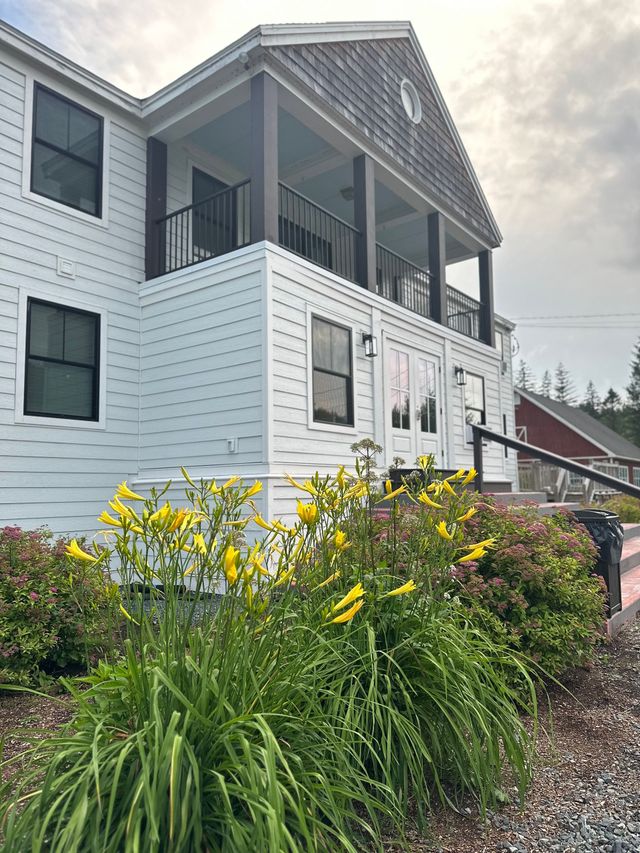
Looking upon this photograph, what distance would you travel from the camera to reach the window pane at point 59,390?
21.1ft

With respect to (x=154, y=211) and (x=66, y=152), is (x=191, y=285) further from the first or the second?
(x=66, y=152)

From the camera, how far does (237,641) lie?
1716 millimetres

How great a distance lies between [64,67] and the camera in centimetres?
670

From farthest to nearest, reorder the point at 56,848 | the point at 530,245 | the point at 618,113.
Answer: the point at 530,245 → the point at 618,113 → the point at 56,848

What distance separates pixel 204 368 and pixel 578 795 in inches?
219

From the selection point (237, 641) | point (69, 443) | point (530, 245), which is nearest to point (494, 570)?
point (237, 641)

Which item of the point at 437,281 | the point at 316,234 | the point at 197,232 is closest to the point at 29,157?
the point at 197,232

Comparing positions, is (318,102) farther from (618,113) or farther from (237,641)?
(618,113)

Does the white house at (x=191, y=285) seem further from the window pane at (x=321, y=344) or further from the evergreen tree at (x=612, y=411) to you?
the evergreen tree at (x=612, y=411)

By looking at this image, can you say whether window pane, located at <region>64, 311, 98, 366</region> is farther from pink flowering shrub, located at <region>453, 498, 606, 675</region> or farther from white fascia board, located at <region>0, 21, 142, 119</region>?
pink flowering shrub, located at <region>453, 498, 606, 675</region>

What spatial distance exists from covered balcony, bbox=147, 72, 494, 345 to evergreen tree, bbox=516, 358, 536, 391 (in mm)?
54117

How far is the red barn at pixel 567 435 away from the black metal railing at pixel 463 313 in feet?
46.5

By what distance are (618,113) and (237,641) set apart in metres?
14.7

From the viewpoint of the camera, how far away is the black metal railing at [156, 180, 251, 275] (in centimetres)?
746
